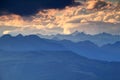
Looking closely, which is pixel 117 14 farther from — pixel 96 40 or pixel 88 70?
pixel 88 70

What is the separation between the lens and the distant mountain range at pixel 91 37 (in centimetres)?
479

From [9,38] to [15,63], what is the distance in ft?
1.23

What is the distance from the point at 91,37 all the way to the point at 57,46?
1.67ft

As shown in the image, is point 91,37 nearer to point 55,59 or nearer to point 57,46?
point 57,46

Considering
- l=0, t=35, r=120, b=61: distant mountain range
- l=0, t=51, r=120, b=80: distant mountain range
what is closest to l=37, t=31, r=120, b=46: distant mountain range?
l=0, t=35, r=120, b=61: distant mountain range

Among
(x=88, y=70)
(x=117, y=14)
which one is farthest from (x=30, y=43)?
(x=117, y=14)

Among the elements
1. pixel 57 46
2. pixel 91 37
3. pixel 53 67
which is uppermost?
pixel 91 37

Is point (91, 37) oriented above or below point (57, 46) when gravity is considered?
above

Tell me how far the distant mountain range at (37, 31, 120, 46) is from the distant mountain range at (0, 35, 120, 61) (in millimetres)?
46

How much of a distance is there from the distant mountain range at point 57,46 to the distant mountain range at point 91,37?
1.8 inches

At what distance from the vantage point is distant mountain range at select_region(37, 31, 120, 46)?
4.79 metres

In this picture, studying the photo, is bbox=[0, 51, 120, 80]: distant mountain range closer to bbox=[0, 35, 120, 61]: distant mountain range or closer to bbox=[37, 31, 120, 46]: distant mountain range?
bbox=[0, 35, 120, 61]: distant mountain range

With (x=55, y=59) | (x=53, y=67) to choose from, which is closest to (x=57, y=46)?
(x=55, y=59)

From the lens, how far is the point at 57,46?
15.8ft
